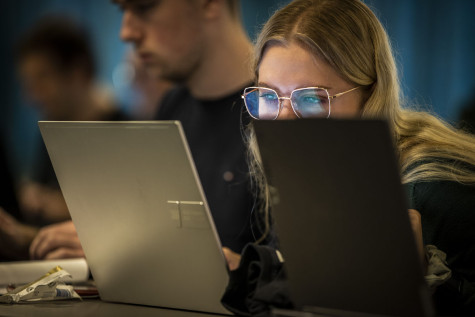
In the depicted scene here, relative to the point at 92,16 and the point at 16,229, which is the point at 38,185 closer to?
the point at 92,16

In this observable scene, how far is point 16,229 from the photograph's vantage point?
2.17 meters

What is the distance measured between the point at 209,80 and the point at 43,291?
1.49 metres

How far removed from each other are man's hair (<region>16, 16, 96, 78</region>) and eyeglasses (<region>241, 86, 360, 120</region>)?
7.25 ft

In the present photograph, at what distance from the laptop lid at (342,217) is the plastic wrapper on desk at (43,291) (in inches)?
21.8

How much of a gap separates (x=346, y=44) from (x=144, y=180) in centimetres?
61

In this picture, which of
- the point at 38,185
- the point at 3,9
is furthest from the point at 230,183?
the point at 3,9

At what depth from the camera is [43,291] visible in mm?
1380

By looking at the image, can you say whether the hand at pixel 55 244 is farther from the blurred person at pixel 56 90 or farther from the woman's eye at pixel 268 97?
the blurred person at pixel 56 90

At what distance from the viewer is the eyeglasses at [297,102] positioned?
1544 millimetres

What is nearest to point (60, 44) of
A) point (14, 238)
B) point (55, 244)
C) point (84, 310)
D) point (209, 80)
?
point (209, 80)

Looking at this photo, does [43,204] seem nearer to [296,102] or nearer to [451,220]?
[296,102]

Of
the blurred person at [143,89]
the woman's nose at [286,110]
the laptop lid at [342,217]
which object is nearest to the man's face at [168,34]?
the blurred person at [143,89]

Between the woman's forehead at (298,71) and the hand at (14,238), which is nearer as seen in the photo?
the woman's forehead at (298,71)

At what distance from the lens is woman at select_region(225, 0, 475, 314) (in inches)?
57.3
